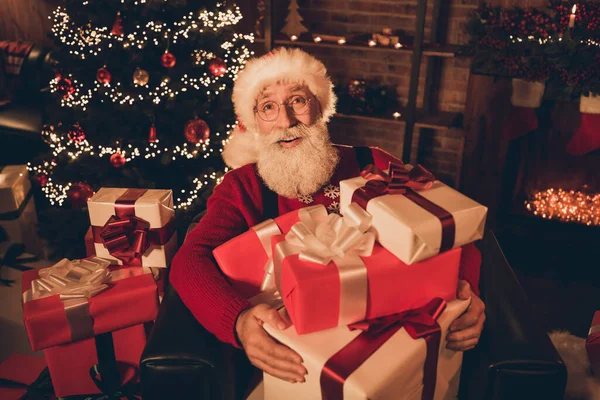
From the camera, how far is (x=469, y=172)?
3.34 metres

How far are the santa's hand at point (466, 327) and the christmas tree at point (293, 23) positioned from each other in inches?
121

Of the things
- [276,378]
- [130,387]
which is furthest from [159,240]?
[276,378]

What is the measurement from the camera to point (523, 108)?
2982mm

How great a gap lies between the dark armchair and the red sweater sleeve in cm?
5

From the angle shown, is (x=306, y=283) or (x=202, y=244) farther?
(x=202, y=244)

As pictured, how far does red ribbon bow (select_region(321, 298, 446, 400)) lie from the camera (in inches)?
42.7

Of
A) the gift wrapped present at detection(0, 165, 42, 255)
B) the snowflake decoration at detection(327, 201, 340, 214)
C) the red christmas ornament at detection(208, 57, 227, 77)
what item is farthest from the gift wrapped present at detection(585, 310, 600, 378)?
the gift wrapped present at detection(0, 165, 42, 255)

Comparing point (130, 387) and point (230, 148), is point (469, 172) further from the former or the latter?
point (130, 387)

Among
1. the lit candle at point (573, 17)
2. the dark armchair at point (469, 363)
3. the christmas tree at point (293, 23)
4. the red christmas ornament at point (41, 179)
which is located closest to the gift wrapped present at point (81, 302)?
the dark armchair at point (469, 363)

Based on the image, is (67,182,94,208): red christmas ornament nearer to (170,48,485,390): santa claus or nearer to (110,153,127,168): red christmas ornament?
(110,153,127,168): red christmas ornament

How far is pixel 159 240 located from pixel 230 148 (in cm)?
47

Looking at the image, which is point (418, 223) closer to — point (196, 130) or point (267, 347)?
point (267, 347)

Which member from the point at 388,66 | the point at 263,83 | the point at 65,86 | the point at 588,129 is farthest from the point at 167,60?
the point at 588,129

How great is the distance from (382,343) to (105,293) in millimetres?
967
